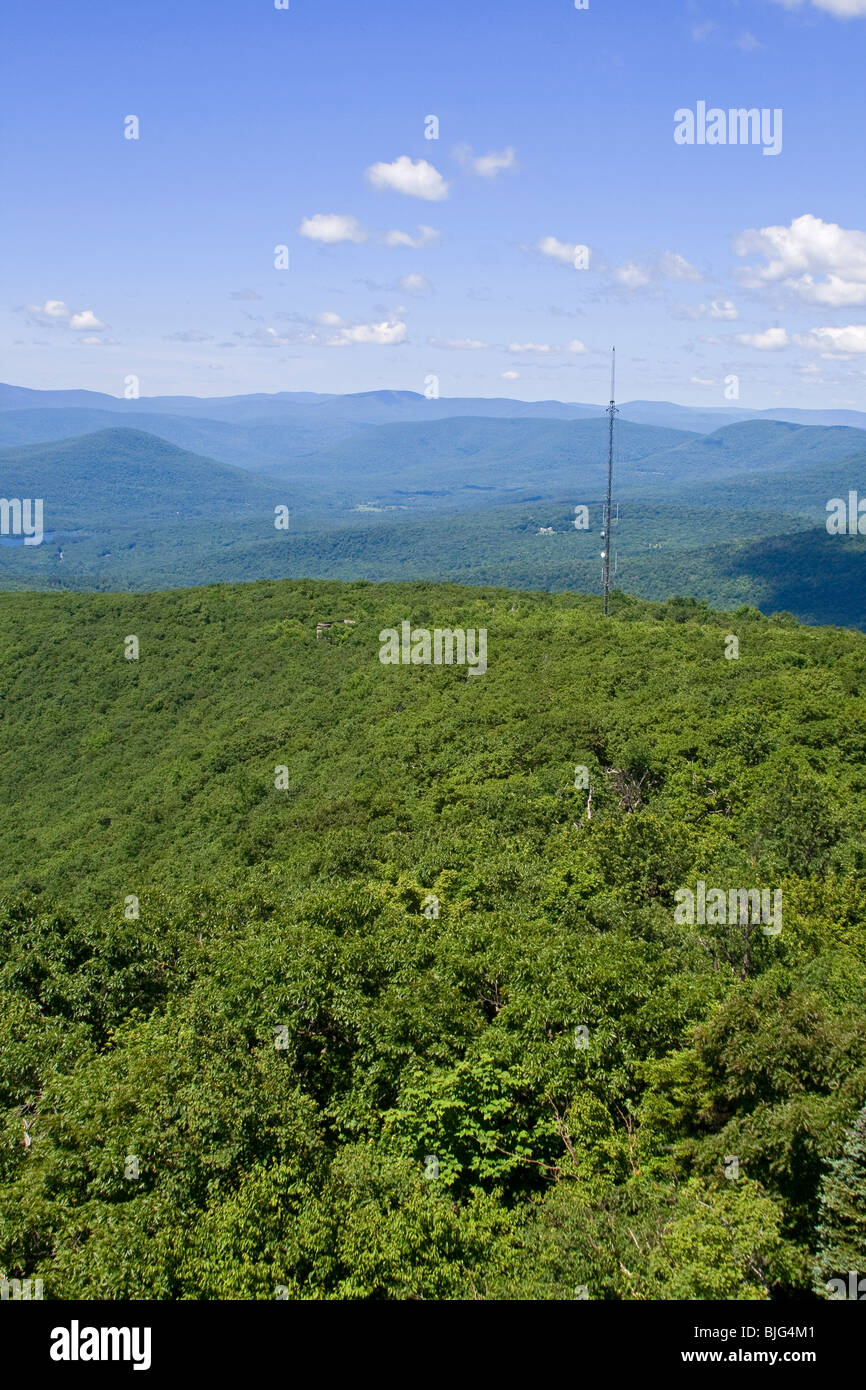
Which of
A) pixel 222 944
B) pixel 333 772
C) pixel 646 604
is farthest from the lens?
pixel 646 604

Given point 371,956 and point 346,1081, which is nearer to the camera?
point 346,1081

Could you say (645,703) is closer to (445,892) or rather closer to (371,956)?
(445,892)

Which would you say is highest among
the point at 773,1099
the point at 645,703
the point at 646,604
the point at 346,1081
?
the point at 646,604

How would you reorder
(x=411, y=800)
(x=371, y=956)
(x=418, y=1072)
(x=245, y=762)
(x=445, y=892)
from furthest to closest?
(x=245, y=762), (x=411, y=800), (x=445, y=892), (x=371, y=956), (x=418, y=1072)

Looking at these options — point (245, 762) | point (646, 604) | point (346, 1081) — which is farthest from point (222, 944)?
point (646, 604)
